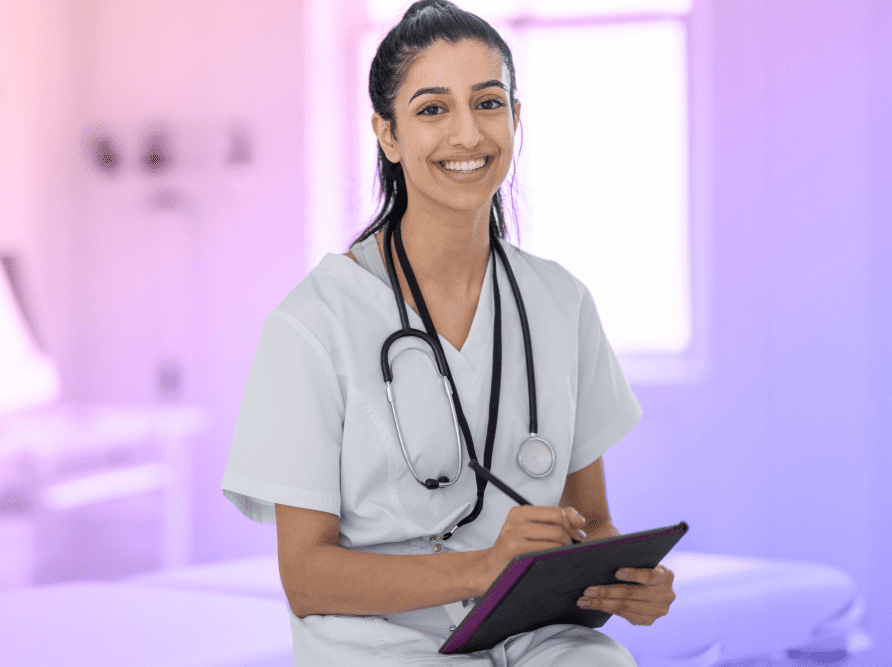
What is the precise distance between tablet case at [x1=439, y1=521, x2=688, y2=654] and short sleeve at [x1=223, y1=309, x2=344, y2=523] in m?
0.21

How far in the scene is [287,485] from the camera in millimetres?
923

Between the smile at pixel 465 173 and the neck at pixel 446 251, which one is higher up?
the smile at pixel 465 173

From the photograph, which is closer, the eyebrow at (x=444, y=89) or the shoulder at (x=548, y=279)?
the eyebrow at (x=444, y=89)

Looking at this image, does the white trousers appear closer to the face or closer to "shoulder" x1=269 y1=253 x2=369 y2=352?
"shoulder" x1=269 y1=253 x2=369 y2=352

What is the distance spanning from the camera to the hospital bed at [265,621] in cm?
150

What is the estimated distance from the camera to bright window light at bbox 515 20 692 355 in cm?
288

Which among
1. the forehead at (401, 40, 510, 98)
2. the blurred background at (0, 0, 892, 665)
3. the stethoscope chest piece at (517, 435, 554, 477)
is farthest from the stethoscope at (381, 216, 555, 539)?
the blurred background at (0, 0, 892, 665)

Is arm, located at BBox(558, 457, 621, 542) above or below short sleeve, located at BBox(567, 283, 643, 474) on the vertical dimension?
below

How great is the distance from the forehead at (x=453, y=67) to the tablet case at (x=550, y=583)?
1.87ft

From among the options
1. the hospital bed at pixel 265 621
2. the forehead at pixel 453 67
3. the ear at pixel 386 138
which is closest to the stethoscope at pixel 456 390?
the ear at pixel 386 138

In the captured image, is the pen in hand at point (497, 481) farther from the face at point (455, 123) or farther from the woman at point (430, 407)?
the face at point (455, 123)

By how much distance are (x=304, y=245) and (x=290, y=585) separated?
7.13 feet

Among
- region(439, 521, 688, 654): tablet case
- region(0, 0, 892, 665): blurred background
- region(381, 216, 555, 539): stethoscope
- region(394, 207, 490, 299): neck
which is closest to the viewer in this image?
region(439, 521, 688, 654): tablet case

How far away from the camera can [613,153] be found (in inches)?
116
